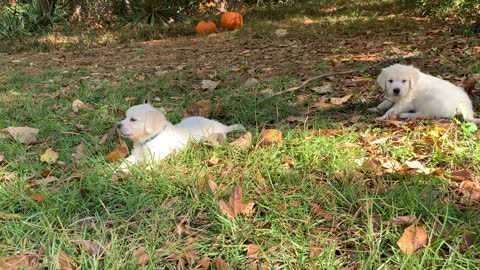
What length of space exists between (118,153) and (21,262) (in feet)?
4.04

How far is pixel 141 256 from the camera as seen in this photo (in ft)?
6.50

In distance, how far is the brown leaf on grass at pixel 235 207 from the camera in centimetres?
226

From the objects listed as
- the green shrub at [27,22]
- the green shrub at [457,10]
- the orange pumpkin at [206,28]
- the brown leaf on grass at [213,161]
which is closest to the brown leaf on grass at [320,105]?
the brown leaf on grass at [213,161]

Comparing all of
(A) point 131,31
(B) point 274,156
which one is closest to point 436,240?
(B) point 274,156

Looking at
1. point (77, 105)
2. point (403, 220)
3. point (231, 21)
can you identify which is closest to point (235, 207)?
point (403, 220)

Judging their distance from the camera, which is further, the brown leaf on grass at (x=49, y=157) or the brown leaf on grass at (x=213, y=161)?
the brown leaf on grass at (x=49, y=157)

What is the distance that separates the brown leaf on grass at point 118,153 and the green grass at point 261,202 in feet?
0.29

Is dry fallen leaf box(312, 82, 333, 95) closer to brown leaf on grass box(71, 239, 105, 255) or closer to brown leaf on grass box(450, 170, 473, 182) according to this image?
brown leaf on grass box(450, 170, 473, 182)

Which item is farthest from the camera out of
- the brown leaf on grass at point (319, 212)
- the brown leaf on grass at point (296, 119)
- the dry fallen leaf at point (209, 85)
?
the dry fallen leaf at point (209, 85)

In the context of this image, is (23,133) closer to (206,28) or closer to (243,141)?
(243,141)

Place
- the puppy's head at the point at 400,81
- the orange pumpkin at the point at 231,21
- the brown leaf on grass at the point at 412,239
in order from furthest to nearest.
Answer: the orange pumpkin at the point at 231,21 < the puppy's head at the point at 400,81 < the brown leaf on grass at the point at 412,239

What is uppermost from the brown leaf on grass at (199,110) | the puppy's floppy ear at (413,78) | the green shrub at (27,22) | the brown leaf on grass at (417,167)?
the puppy's floppy ear at (413,78)

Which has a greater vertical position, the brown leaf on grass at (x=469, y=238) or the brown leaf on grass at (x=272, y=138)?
the brown leaf on grass at (x=469, y=238)

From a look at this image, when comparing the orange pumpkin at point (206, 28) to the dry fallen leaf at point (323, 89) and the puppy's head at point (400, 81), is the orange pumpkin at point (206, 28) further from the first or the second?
the puppy's head at point (400, 81)
